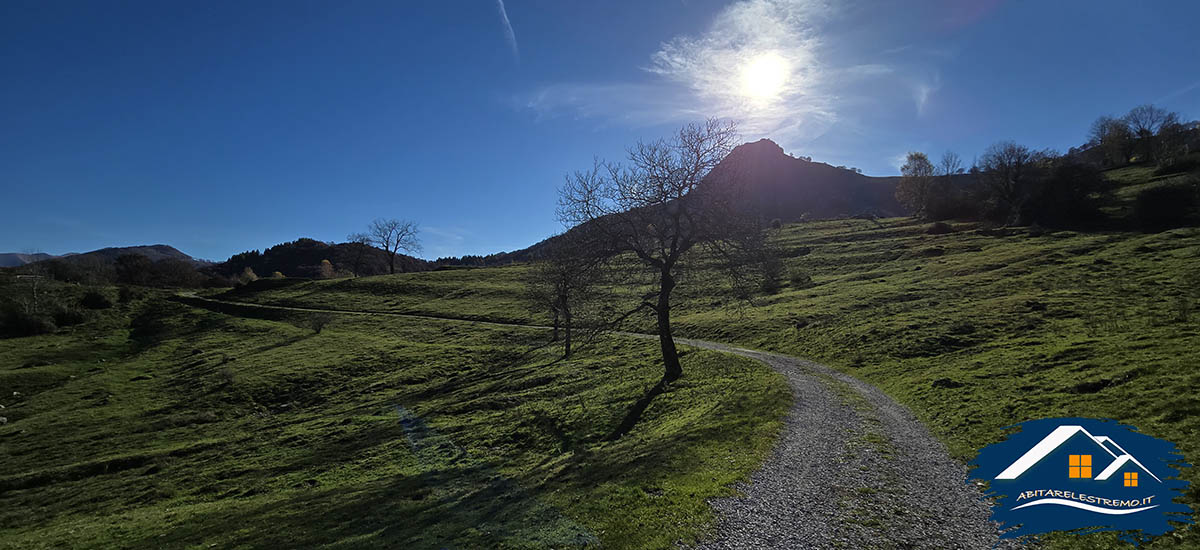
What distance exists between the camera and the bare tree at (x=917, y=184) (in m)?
120

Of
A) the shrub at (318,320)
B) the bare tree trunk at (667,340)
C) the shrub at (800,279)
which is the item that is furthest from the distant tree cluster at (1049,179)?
the shrub at (318,320)

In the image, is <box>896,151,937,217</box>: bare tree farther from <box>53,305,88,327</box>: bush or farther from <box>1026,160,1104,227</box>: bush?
<box>53,305,88,327</box>: bush

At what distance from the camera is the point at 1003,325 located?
103 ft

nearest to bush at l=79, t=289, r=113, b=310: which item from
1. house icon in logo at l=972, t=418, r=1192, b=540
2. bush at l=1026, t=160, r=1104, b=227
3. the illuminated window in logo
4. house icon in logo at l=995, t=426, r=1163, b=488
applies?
house icon in logo at l=972, t=418, r=1192, b=540

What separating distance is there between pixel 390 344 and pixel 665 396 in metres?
42.8

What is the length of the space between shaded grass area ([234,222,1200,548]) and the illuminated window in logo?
1.69 metres

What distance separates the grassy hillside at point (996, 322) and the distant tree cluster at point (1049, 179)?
6.74 metres

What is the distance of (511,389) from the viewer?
35719 mm

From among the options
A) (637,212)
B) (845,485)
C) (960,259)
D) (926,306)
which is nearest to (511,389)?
(637,212)

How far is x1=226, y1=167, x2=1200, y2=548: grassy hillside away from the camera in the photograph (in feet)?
53.8

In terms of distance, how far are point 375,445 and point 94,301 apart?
96155mm

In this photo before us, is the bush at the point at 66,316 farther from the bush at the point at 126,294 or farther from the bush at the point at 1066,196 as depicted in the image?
the bush at the point at 1066,196

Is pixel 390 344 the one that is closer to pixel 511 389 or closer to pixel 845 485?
pixel 511 389

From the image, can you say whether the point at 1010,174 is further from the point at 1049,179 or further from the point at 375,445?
the point at 375,445
